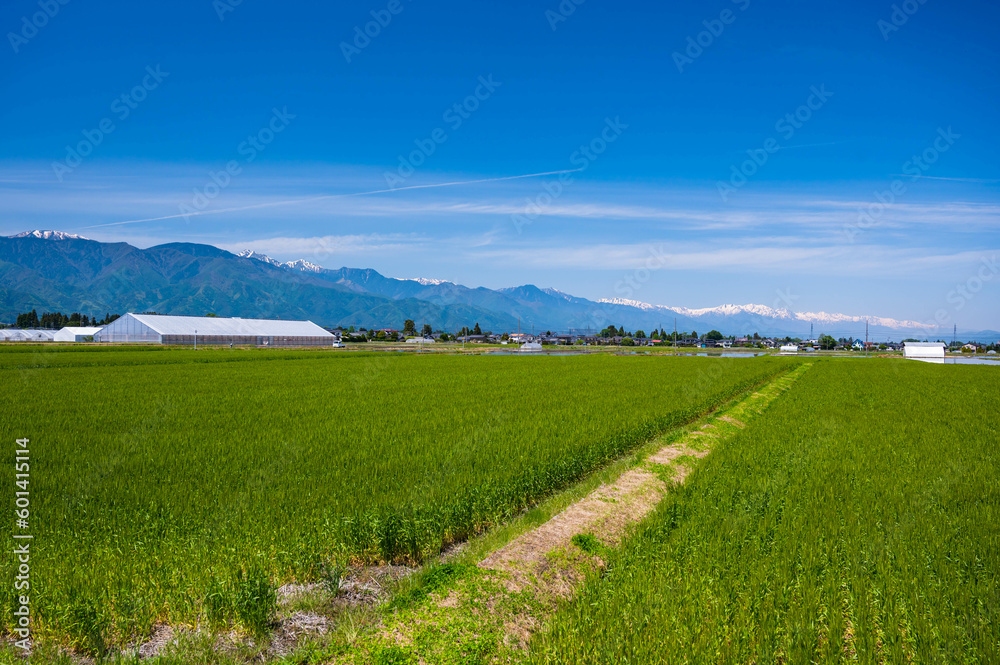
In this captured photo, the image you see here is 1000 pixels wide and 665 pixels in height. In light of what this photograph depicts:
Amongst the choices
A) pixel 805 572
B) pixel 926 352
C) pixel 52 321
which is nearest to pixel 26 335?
pixel 52 321

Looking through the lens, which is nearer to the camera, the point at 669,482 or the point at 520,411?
the point at 669,482

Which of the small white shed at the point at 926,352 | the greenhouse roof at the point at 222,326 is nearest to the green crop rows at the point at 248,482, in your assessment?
the greenhouse roof at the point at 222,326

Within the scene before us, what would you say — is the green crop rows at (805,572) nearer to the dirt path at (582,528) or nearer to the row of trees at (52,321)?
the dirt path at (582,528)

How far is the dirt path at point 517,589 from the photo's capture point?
492 centimetres

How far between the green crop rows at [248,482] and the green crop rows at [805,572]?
2786 mm

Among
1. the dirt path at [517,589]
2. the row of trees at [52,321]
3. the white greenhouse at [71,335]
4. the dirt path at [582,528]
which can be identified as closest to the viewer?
the dirt path at [517,589]

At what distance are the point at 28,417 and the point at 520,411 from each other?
1466cm

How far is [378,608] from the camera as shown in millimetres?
5625

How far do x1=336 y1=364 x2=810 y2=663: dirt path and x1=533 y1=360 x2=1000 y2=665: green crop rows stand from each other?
397 millimetres

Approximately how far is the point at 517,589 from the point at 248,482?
18.0ft

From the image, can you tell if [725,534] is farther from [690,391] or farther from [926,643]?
[690,391]

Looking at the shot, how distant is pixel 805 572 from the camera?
6.04 metres

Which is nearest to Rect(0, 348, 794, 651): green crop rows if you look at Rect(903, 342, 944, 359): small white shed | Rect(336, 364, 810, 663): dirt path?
Rect(336, 364, 810, 663): dirt path

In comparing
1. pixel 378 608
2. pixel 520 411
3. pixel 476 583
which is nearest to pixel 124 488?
pixel 378 608
